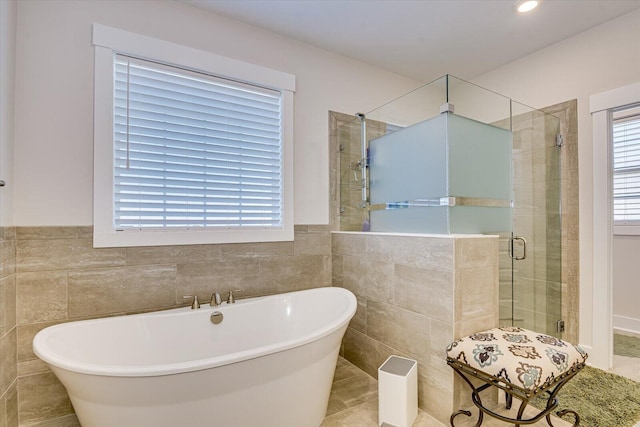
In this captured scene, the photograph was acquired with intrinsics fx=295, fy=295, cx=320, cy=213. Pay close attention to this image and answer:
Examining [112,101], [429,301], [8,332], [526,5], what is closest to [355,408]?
[429,301]

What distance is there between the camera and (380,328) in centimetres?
210

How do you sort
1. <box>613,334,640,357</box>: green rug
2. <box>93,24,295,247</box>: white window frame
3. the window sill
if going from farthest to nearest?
1. the window sill
2. <box>613,334,640,357</box>: green rug
3. <box>93,24,295,247</box>: white window frame

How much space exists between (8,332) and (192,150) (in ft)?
4.51

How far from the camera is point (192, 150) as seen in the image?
207 cm

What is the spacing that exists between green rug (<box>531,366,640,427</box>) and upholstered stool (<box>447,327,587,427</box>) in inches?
7.8

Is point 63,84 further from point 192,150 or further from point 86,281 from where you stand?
point 86,281

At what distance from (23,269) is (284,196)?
1.60 m

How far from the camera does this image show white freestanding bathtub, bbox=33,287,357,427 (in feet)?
3.75

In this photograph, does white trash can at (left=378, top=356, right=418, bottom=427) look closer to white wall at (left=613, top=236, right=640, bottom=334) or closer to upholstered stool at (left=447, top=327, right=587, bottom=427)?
upholstered stool at (left=447, top=327, right=587, bottom=427)

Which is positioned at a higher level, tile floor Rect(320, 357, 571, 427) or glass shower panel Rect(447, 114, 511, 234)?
glass shower panel Rect(447, 114, 511, 234)

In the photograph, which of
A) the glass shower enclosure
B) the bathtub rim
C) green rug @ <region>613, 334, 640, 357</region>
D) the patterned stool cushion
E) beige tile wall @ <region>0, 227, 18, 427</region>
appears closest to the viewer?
the bathtub rim

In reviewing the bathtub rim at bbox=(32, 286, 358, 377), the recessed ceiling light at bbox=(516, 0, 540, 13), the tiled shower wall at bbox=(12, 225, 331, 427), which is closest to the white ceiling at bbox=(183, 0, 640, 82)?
the recessed ceiling light at bbox=(516, 0, 540, 13)

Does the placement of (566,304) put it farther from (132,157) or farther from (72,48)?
(72,48)

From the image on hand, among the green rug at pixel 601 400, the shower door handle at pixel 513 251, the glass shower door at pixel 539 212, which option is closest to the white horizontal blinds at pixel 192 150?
the shower door handle at pixel 513 251
